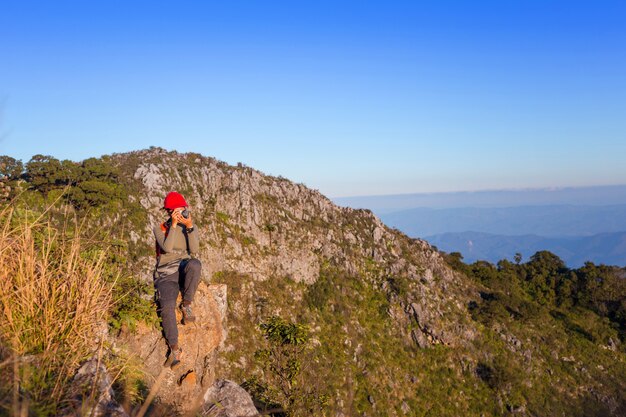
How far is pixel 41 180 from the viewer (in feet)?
91.0

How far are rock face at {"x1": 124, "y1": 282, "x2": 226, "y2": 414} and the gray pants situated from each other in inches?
11.6

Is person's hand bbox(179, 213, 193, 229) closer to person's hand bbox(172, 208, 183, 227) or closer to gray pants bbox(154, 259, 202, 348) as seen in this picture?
person's hand bbox(172, 208, 183, 227)

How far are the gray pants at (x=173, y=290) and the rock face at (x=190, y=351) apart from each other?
296mm

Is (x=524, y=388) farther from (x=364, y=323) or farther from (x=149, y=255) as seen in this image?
(x=149, y=255)

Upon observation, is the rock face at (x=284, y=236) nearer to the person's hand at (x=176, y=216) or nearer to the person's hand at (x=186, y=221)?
the person's hand at (x=186, y=221)

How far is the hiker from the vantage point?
6430 millimetres

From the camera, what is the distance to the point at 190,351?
7051mm

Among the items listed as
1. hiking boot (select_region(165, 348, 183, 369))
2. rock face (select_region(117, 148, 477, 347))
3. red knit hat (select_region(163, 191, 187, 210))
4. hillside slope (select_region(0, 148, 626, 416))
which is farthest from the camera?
rock face (select_region(117, 148, 477, 347))

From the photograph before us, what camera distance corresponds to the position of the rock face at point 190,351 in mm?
6027

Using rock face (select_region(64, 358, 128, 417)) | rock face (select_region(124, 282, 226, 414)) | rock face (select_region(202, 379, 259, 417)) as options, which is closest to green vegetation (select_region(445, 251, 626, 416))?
rock face (select_region(202, 379, 259, 417))

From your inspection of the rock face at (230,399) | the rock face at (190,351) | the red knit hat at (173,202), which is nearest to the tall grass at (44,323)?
the rock face at (190,351)

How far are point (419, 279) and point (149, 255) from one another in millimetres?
28857

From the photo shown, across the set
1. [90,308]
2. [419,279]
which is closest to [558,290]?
[419,279]

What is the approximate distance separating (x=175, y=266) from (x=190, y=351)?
1.70 metres
